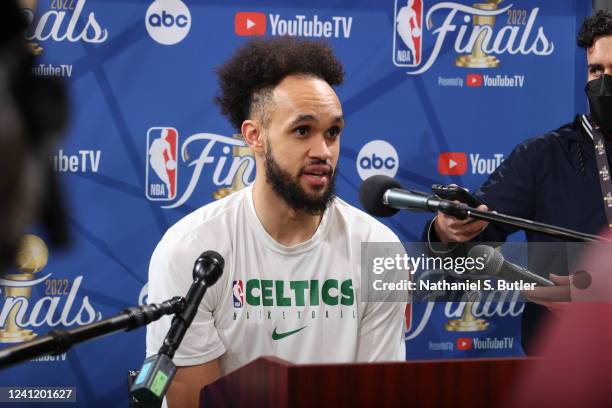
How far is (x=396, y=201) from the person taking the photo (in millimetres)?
1570

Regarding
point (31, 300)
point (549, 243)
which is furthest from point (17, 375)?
point (549, 243)

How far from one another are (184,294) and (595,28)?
5.99ft

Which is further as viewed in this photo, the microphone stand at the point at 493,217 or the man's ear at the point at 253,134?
the man's ear at the point at 253,134

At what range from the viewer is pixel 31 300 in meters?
3.36

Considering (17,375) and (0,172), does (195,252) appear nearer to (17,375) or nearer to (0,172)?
(17,375)

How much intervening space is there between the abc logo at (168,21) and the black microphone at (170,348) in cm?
226

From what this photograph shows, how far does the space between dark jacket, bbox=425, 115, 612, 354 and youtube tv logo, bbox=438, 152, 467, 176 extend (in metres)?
0.52

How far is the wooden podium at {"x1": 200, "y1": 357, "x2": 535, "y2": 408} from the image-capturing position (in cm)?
124

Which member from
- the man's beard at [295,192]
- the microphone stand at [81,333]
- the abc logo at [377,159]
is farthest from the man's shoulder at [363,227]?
the microphone stand at [81,333]

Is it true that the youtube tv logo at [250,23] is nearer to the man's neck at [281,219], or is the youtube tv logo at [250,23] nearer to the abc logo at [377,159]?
the abc logo at [377,159]

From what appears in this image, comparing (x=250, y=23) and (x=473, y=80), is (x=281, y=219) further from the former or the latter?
(x=473, y=80)

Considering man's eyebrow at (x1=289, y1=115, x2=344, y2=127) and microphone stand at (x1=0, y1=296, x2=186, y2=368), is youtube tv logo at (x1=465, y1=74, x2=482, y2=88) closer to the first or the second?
man's eyebrow at (x1=289, y1=115, x2=344, y2=127)

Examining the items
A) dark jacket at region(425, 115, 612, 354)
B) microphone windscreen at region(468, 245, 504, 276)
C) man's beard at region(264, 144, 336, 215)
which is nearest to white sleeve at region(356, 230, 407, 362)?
man's beard at region(264, 144, 336, 215)

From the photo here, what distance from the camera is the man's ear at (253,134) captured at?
108 inches
